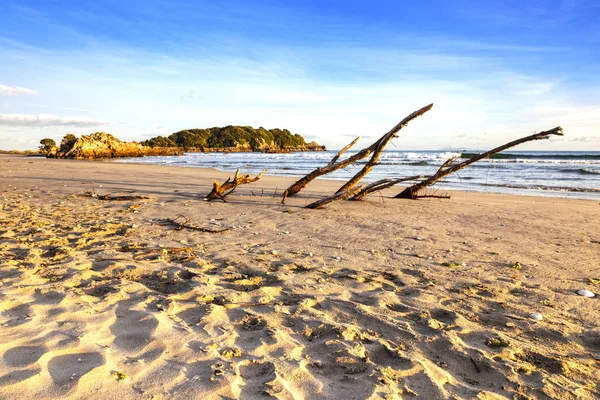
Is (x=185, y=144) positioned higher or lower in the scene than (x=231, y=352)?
higher

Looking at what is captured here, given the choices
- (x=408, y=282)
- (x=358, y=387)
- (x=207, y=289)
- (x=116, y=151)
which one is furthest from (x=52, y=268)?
(x=116, y=151)

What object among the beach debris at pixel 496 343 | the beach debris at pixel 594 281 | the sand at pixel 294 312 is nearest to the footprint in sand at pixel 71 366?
the sand at pixel 294 312

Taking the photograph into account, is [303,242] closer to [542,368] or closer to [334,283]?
[334,283]

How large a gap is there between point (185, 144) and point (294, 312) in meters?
78.6

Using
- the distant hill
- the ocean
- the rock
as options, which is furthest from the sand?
the distant hill

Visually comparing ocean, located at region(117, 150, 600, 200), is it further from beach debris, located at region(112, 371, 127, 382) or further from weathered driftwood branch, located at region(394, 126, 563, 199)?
beach debris, located at region(112, 371, 127, 382)

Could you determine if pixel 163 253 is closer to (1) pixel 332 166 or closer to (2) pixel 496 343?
(2) pixel 496 343

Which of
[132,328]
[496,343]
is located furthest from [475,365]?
[132,328]

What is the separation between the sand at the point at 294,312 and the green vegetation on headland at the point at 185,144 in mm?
34501

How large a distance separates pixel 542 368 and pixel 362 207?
5976 millimetres

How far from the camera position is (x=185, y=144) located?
77.2m

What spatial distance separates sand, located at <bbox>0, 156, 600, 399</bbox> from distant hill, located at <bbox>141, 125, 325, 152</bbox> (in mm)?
71406

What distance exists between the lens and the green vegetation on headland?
3616cm

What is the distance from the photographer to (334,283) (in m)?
3.63
